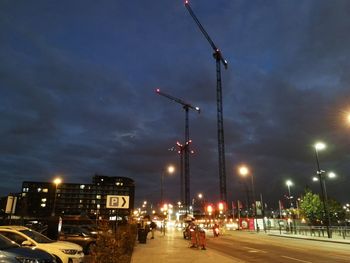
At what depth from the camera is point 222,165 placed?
94.3 metres

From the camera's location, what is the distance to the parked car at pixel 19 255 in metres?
8.02

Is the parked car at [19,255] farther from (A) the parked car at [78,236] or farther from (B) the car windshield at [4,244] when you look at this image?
(A) the parked car at [78,236]

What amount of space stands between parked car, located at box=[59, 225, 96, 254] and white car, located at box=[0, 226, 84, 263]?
709cm

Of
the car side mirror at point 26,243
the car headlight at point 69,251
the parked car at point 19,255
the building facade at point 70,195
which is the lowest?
the car headlight at point 69,251

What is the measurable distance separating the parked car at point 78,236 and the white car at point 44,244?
709 centimetres

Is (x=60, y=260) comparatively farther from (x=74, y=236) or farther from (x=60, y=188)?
(x=60, y=188)

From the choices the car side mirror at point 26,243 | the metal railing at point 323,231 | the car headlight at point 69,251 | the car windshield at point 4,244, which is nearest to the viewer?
the car windshield at point 4,244

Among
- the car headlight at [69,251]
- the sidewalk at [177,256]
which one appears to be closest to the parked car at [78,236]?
the sidewalk at [177,256]

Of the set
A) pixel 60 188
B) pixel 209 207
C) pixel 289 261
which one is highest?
pixel 60 188

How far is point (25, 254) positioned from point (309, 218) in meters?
66.6

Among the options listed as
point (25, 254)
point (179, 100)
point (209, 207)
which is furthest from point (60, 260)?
point (179, 100)

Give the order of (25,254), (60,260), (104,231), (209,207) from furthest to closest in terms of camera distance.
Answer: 1. (209,207)
2. (60,260)
3. (104,231)
4. (25,254)

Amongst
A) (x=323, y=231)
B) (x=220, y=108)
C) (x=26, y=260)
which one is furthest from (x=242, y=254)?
(x=220, y=108)

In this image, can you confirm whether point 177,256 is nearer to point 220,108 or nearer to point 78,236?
point 78,236
